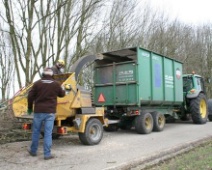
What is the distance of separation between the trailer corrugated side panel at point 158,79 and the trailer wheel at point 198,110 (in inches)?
34.3

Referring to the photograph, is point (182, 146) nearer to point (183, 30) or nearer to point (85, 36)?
point (85, 36)

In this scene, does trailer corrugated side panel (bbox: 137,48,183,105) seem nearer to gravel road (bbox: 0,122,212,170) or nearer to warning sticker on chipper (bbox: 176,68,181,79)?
warning sticker on chipper (bbox: 176,68,181,79)

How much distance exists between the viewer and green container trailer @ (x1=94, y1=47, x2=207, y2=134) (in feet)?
37.3

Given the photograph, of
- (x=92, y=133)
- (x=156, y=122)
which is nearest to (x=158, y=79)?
(x=156, y=122)

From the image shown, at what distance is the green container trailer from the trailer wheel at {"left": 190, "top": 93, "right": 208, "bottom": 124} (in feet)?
4.67

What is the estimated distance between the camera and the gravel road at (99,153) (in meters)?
6.50

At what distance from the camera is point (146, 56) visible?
11727mm

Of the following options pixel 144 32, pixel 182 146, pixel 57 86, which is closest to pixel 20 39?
pixel 57 86

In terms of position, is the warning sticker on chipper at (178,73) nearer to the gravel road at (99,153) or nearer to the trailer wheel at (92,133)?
the gravel road at (99,153)

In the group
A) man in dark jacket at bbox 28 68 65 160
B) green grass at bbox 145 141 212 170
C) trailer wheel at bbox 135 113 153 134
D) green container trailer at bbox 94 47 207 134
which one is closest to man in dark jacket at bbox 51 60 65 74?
man in dark jacket at bbox 28 68 65 160

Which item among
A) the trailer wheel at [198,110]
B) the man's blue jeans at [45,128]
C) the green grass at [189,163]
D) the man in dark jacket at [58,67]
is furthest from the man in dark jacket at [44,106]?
the trailer wheel at [198,110]

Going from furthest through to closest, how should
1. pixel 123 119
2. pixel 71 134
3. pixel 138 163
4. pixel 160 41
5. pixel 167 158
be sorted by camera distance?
pixel 160 41 → pixel 123 119 → pixel 71 134 → pixel 167 158 → pixel 138 163

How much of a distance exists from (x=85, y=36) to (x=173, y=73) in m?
4.95

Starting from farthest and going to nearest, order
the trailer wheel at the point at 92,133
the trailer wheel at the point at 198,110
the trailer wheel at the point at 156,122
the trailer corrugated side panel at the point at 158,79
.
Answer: the trailer wheel at the point at 198,110, the trailer wheel at the point at 156,122, the trailer corrugated side panel at the point at 158,79, the trailer wheel at the point at 92,133
